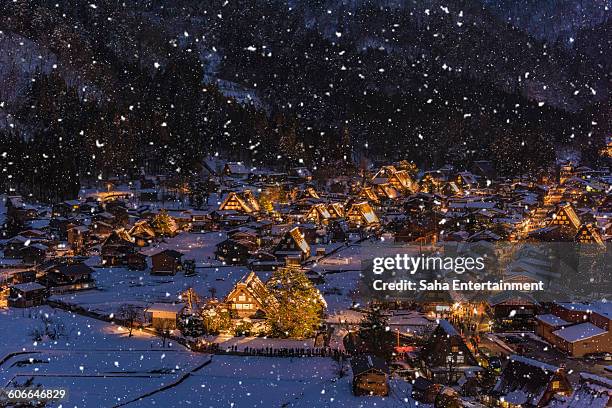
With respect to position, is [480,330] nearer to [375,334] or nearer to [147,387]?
[375,334]

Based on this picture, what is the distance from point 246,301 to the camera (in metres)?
20.1

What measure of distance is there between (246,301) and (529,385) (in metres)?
9.36

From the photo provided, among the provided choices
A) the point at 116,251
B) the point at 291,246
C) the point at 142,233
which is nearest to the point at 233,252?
the point at 291,246

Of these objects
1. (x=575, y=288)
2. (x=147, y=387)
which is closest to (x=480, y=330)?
(x=575, y=288)

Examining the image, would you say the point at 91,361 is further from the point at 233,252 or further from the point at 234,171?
the point at 234,171

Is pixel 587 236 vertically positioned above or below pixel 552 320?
above

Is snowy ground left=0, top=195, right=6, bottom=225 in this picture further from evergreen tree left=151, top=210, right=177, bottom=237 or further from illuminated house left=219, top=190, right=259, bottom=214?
illuminated house left=219, top=190, right=259, bottom=214

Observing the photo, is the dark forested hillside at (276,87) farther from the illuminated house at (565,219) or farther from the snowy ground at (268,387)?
the snowy ground at (268,387)

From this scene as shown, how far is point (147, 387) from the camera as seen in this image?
14586 millimetres

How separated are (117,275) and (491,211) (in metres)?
22.0

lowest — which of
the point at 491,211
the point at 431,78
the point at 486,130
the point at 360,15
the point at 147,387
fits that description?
the point at 147,387

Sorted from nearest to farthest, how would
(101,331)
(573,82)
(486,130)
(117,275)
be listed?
(101,331) → (117,275) → (486,130) → (573,82)

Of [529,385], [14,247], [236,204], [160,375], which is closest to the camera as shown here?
[529,385]

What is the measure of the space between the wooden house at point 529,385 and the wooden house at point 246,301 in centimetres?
815
